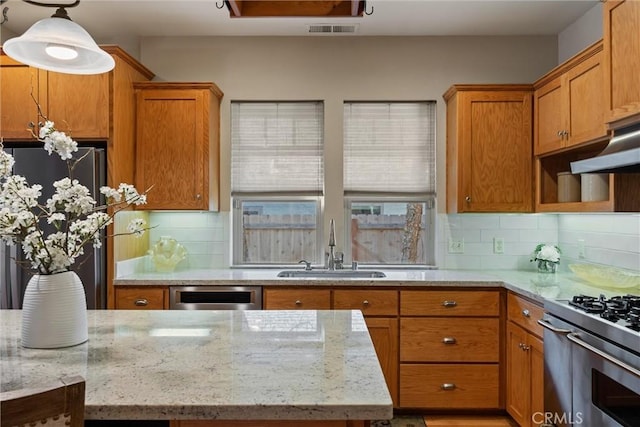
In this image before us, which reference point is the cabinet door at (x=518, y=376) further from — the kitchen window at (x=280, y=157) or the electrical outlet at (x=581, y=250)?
the kitchen window at (x=280, y=157)

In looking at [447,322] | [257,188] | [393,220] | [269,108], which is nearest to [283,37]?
[269,108]

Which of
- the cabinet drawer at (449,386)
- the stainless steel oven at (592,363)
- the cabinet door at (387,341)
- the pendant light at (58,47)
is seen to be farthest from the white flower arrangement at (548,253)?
the pendant light at (58,47)

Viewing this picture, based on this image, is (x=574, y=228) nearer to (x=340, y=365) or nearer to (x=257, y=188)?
(x=257, y=188)

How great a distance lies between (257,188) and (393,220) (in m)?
1.12

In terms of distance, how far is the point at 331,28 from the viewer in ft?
10.9

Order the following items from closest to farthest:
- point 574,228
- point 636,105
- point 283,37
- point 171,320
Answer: point 171,320
point 636,105
point 574,228
point 283,37

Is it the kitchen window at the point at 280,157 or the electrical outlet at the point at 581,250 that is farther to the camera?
the kitchen window at the point at 280,157

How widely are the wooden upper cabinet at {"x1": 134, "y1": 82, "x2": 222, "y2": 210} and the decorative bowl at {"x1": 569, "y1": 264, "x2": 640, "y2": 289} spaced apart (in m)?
2.48

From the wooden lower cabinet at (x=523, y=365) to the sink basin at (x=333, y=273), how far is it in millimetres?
939

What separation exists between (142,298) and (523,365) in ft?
7.73

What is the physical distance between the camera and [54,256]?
1411 millimetres

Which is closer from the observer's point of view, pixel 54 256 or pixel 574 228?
pixel 54 256

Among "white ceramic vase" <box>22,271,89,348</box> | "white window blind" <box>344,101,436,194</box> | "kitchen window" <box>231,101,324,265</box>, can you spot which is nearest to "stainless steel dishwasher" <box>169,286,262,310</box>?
"kitchen window" <box>231,101,324,265</box>

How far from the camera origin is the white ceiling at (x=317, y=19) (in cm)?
300
